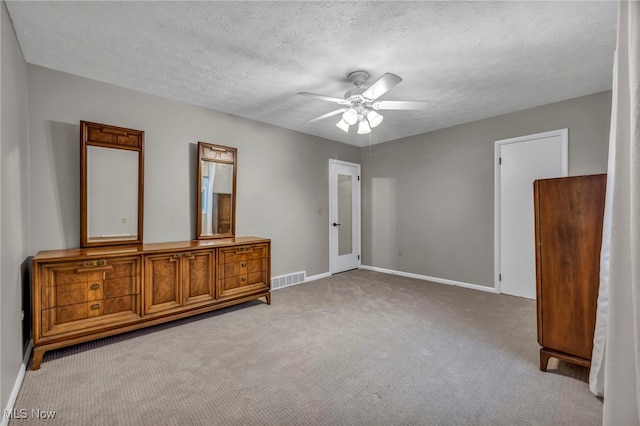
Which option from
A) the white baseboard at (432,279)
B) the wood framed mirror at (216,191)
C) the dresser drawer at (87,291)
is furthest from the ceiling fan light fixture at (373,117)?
the white baseboard at (432,279)

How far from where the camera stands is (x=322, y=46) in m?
2.35

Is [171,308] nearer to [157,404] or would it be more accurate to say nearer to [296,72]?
[157,404]

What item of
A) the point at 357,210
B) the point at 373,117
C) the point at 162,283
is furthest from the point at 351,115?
the point at 357,210

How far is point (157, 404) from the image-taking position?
1.80 meters

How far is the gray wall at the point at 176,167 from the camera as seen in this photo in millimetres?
2715

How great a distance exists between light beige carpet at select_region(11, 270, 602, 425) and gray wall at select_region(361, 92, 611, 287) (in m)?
1.39

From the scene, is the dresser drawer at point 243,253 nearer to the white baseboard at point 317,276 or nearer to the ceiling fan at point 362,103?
the white baseboard at point 317,276

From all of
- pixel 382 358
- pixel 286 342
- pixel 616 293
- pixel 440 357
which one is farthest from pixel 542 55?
pixel 286 342

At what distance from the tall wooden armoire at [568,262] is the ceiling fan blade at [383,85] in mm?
1338

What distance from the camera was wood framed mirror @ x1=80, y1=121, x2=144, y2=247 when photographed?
9.32ft

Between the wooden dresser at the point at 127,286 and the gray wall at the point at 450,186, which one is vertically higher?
the gray wall at the point at 450,186

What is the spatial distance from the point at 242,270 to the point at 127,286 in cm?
118

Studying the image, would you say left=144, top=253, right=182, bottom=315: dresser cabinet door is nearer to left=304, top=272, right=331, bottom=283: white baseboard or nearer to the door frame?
left=304, top=272, right=331, bottom=283: white baseboard

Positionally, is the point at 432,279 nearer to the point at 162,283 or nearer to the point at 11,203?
the point at 162,283
